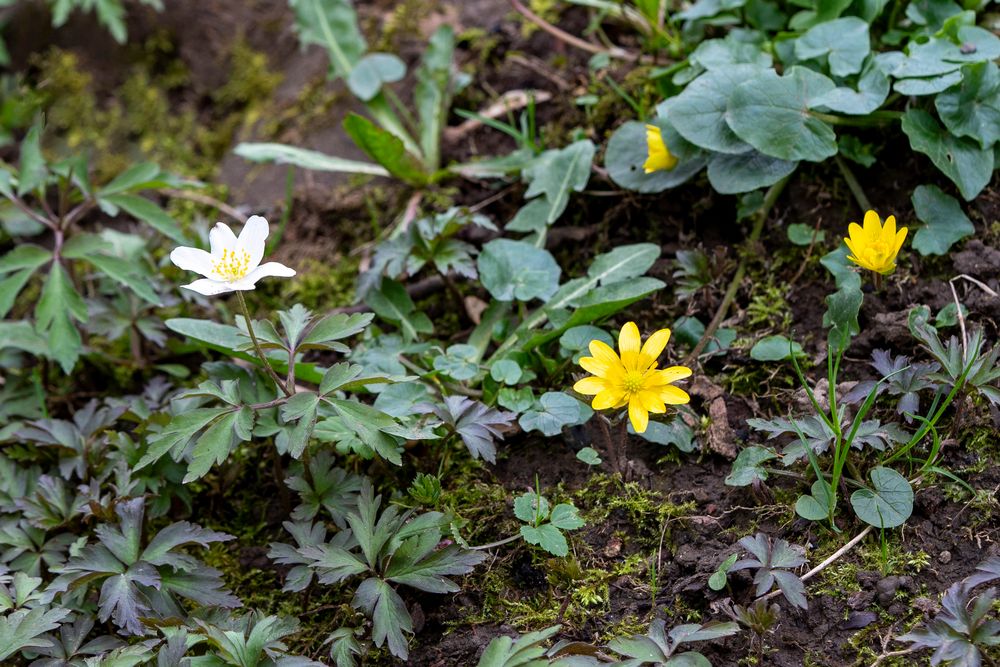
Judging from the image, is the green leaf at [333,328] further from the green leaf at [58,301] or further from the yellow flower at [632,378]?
the green leaf at [58,301]

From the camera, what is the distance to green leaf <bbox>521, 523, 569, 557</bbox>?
204cm

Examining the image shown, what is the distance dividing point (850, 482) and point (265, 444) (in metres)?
1.64

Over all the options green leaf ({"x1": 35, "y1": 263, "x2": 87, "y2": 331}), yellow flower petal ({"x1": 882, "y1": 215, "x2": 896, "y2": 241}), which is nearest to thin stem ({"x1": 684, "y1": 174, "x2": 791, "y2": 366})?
yellow flower petal ({"x1": 882, "y1": 215, "x2": 896, "y2": 241})

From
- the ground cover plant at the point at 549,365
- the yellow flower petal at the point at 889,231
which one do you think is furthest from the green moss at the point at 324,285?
the yellow flower petal at the point at 889,231

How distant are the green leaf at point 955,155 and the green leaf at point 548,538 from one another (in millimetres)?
1523

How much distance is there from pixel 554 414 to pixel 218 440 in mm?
854

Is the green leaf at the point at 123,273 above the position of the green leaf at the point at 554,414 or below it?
above

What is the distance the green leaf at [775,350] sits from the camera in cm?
238

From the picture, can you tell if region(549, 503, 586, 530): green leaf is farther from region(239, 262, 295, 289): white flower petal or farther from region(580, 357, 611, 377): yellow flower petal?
region(239, 262, 295, 289): white flower petal

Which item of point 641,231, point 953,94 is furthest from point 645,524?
point 953,94

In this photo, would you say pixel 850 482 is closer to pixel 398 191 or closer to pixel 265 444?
pixel 265 444

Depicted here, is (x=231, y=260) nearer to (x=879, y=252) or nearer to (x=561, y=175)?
(x=561, y=175)

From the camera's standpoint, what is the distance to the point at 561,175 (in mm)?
2914

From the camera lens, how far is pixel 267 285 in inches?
126
